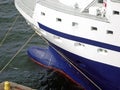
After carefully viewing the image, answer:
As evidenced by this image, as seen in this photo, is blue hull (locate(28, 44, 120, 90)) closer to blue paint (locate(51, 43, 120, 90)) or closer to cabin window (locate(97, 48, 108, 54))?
blue paint (locate(51, 43, 120, 90))

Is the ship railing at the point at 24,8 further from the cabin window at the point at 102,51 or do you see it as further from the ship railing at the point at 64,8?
the cabin window at the point at 102,51

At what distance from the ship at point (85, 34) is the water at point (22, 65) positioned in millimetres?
2526

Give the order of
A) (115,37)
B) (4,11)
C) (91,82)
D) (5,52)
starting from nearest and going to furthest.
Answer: (115,37), (91,82), (5,52), (4,11)

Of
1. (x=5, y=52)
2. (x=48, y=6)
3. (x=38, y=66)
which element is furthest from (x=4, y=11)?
(x=48, y=6)

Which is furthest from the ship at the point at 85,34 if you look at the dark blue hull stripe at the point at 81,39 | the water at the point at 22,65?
the water at the point at 22,65

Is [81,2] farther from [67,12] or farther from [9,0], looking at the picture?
[9,0]

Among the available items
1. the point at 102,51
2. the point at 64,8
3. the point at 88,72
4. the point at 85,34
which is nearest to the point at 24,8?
the point at 64,8

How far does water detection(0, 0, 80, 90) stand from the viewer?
20672 mm

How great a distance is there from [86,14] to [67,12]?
0.91 metres

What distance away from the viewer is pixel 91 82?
1806cm

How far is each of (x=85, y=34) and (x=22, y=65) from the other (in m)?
7.90

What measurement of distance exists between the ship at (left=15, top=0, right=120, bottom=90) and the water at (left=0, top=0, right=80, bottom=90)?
253 centimetres

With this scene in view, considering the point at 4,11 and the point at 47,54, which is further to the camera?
the point at 4,11

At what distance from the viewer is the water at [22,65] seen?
20.7 m
